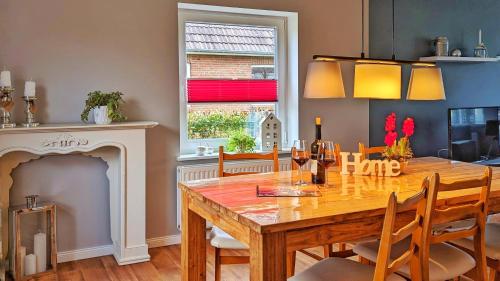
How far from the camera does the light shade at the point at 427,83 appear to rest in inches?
111

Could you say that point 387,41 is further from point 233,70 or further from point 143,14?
point 143,14

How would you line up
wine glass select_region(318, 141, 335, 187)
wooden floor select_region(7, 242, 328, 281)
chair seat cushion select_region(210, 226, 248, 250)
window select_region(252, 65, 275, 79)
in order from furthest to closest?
window select_region(252, 65, 275, 79) < wooden floor select_region(7, 242, 328, 281) < chair seat cushion select_region(210, 226, 248, 250) < wine glass select_region(318, 141, 335, 187)

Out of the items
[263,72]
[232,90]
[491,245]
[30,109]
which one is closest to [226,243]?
[491,245]

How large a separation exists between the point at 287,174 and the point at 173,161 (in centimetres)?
152

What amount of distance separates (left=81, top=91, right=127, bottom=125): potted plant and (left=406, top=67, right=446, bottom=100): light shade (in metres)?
2.10

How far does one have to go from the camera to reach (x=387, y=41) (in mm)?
5262

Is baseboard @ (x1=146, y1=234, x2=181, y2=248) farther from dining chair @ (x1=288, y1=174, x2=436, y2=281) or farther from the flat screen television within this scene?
the flat screen television

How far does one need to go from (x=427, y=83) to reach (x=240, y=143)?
74.7 inches

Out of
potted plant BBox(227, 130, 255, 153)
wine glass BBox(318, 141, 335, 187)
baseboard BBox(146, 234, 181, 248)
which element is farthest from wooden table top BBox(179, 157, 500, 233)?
baseboard BBox(146, 234, 181, 248)

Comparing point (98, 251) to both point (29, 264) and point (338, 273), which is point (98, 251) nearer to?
point (29, 264)

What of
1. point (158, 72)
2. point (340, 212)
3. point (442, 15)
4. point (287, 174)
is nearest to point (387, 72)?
point (287, 174)

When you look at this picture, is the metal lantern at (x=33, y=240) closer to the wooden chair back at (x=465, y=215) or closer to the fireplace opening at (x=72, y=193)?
the fireplace opening at (x=72, y=193)

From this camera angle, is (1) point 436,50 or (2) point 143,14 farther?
(1) point 436,50

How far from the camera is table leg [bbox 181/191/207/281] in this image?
255 centimetres
